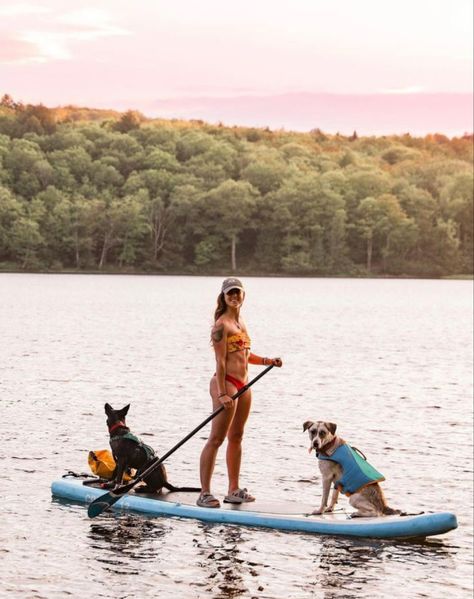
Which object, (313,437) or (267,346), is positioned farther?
(267,346)

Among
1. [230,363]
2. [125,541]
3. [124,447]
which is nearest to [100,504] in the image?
[125,541]

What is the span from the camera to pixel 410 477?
2298 centimetres

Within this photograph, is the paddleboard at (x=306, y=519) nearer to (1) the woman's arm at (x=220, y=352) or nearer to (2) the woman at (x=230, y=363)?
(2) the woman at (x=230, y=363)

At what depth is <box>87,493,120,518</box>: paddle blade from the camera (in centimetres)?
1596

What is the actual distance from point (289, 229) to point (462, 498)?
135590mm

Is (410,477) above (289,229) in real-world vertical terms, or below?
below

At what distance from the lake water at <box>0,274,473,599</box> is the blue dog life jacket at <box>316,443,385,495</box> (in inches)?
35.8

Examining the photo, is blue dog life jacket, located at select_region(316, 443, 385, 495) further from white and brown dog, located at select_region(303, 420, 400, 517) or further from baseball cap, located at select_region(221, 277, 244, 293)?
baseball cap, located at select_region(221, 277, 244, 293)

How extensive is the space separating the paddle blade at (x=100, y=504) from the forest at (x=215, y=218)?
13665 centimetres

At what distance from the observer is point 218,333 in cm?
1409

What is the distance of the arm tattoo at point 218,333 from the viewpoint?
554 inches

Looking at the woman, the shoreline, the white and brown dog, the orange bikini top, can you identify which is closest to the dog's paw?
the woman

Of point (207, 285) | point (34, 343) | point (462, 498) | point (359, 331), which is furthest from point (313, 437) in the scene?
point (207, 285)

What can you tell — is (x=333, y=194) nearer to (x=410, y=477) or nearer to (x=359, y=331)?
(x=359, y=331)
